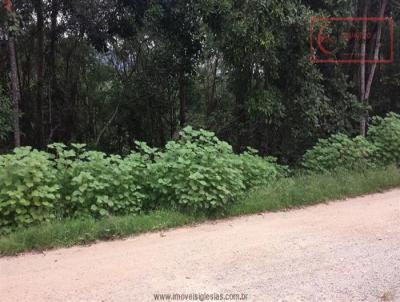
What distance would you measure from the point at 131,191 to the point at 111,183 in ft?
1.15

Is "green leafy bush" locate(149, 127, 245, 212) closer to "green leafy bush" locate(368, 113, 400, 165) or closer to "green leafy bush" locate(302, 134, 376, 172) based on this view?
"green leafy bush" locate(302, 134, 376, 172)

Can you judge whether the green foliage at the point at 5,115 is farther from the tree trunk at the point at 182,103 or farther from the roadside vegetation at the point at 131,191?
the tree trunk at the point at 182,103

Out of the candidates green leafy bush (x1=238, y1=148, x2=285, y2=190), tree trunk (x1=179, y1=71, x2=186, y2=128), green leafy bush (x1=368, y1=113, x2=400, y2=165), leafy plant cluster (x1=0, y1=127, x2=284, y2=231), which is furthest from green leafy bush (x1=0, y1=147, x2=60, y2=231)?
tree trunk (x1=179, y1=71, x2=186, y2=128)

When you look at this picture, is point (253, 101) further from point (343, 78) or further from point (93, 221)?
point (93, 221)

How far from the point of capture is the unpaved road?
3822 mm

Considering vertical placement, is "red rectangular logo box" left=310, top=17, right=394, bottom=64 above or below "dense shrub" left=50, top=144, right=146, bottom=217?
above

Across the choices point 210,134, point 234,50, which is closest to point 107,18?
point 234,50

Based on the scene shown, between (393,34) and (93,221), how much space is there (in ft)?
37.6

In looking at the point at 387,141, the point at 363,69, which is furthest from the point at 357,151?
the point at 363,69

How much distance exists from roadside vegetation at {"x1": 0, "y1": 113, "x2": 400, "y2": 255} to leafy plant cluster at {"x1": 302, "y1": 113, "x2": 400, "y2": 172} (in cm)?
107

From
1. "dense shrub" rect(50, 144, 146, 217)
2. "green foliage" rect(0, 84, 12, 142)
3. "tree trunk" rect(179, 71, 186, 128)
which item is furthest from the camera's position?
"tree trunk" rect(179, 71, 186, 128)

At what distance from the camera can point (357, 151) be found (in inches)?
354

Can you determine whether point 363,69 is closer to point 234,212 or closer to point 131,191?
point 234,212

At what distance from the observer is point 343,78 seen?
11203 mm
